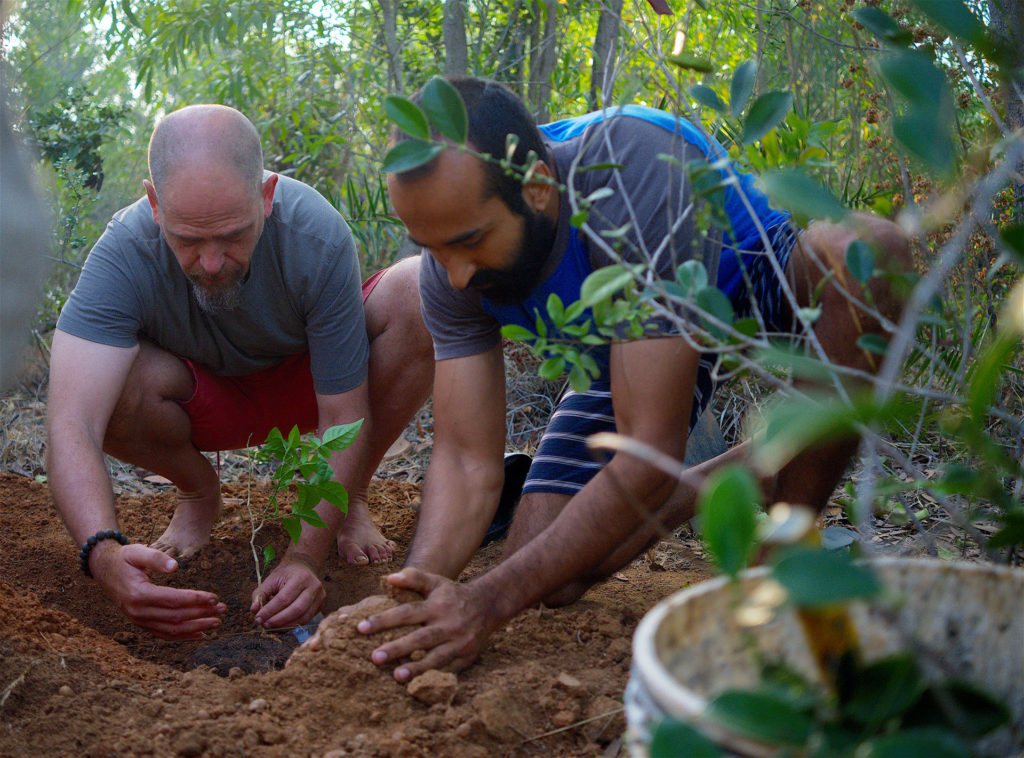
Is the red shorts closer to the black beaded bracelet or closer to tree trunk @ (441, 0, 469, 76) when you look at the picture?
the black beaded bracelet

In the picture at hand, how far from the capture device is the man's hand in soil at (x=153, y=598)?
2.13 m

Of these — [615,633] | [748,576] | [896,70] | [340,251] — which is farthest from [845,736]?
[340,251]

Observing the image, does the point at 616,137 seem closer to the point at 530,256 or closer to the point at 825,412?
the point at 530,256

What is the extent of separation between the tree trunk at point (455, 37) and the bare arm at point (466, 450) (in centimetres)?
257

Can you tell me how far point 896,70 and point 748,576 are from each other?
44 centimetres

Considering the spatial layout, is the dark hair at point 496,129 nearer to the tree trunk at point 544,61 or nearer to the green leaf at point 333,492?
the green leaf at point 333,492

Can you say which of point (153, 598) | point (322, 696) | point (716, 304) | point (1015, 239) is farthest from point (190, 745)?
point (1015, 239)

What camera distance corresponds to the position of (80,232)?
5.26m

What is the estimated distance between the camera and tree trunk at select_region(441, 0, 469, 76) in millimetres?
4547

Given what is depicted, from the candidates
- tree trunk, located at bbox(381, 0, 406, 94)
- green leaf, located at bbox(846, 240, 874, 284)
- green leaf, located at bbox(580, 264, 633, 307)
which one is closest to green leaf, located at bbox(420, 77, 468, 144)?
green leaf, located at bbox(580, 264, 633, 307)

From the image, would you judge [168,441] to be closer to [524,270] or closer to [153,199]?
[153,199]

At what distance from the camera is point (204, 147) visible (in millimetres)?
2449

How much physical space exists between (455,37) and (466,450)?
2.83 meters

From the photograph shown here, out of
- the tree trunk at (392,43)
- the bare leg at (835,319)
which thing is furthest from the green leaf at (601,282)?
the tree trunk at (392,43)
